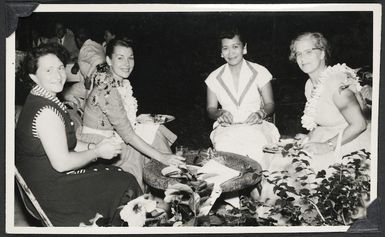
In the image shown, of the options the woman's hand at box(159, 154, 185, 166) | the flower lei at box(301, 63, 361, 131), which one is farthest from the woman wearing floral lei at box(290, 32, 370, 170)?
the woman's hand at box(159, 154, 185, 166)

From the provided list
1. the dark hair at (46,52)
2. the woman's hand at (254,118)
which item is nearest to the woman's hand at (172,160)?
the woman's hand at (254,118)

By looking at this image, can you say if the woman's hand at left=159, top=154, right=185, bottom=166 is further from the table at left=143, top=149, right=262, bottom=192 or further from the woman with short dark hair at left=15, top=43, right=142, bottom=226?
the woman with short dark hair at left=15, top=43, right=142, bottom=226

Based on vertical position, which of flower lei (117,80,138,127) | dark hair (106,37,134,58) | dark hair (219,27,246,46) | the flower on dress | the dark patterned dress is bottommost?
the flower on dress

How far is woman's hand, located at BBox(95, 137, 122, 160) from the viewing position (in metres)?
3.01

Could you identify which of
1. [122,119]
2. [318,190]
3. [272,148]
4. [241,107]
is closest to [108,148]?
[122,119]

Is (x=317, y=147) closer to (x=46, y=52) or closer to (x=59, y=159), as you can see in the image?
(x=59, y=159)

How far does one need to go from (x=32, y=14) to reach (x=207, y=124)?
37.9 inches

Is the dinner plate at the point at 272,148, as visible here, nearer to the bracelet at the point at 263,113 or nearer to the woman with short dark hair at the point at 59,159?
the bracelet at the point at 263,113

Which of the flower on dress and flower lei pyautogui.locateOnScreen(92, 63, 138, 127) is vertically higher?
flower lei pyautogui.locateOnScreen(92, 63, 138, 127)

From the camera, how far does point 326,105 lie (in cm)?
305

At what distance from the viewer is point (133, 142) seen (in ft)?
9.94

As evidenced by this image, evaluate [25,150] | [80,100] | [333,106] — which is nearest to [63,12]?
[80,100]

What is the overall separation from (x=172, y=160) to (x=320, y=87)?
78cm

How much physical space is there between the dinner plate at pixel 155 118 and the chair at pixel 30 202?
61cm
